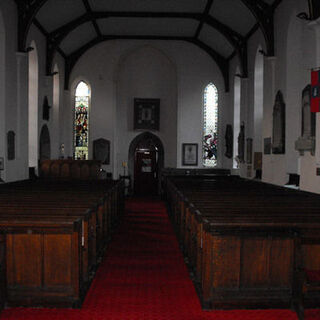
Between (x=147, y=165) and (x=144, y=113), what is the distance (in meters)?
2.21

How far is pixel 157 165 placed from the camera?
17.5 meters

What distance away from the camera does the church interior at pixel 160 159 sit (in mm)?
3943

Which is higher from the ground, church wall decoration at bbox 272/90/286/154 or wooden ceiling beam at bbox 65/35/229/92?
wooden ceiling beam at bbox 65/35/229/92

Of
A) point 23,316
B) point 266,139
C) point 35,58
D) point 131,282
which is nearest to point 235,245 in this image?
point 131,282

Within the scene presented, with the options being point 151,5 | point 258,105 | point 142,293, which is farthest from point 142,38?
point 142,293

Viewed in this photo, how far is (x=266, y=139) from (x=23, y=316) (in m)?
8.91

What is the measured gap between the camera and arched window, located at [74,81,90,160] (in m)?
17.1

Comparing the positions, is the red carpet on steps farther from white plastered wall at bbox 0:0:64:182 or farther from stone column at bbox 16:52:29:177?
stone column at bbox 16:52:29:177

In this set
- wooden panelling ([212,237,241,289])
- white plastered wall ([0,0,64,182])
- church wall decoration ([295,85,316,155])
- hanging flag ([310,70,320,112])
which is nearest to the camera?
wooden panelling ([212,237,241,289])

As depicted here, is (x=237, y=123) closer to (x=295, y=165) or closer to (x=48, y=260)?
(x=295, y=165)

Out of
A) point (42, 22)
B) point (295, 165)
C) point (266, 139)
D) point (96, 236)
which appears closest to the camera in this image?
point (96, 236)

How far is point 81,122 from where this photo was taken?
56.1ft

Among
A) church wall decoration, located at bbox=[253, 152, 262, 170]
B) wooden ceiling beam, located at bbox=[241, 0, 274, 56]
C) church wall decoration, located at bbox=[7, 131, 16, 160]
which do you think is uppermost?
wooden ceiling beam, located at bbox=[241, 0, 274, 56]

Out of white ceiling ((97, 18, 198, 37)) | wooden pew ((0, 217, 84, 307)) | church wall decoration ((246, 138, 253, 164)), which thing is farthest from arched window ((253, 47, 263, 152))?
wooden pew ((0, 217, 84, 307))
